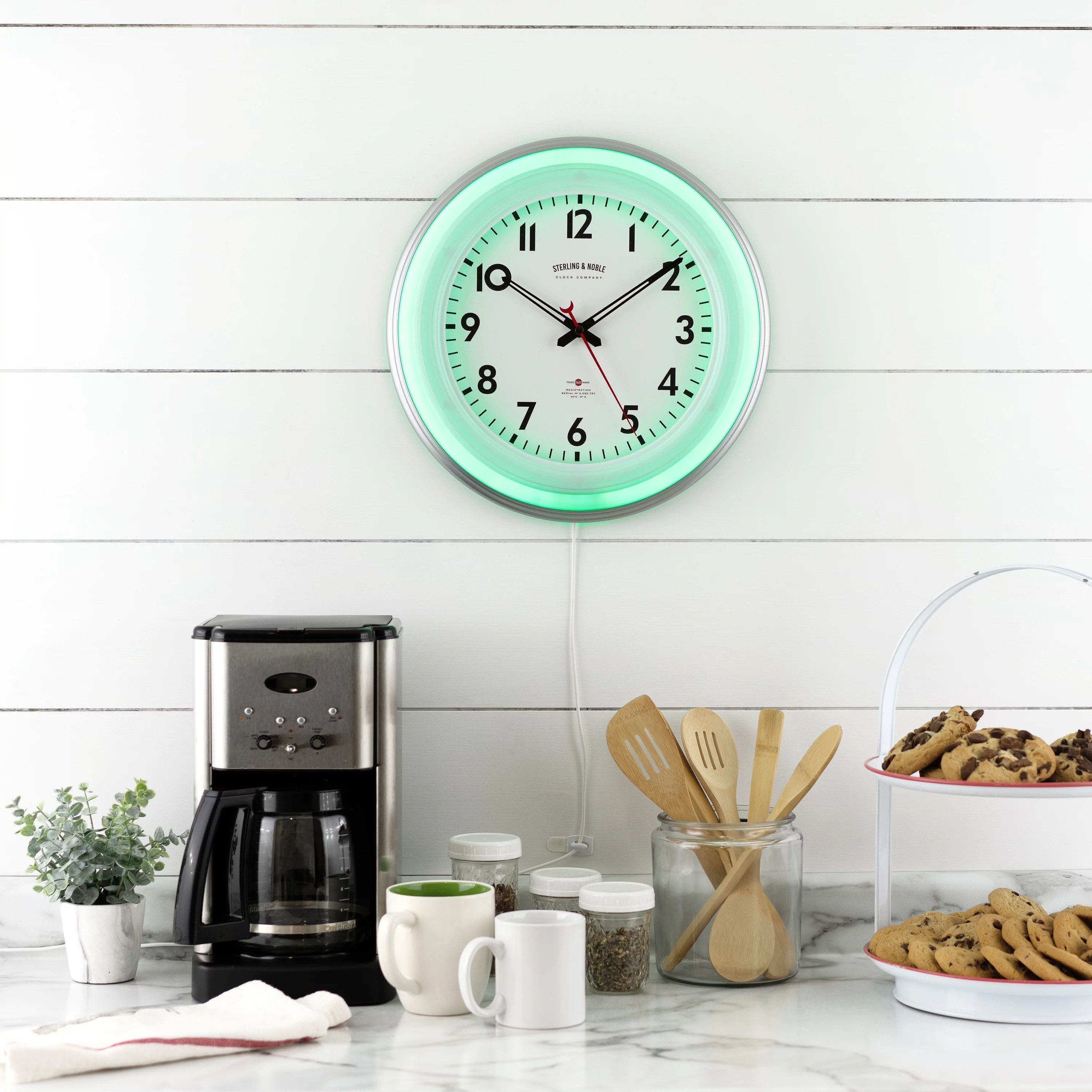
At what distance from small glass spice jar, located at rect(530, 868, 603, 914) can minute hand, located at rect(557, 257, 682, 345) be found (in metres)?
0.60

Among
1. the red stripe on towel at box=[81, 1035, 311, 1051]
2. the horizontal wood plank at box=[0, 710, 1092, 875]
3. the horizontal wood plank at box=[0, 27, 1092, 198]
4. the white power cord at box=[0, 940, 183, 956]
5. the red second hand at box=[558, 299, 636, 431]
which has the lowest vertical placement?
the white power cord at box=[0, 940, 183, 956]

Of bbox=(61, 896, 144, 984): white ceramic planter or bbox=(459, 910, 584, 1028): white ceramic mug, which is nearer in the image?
bbox=(459, 910, 584, 1028): white ceramic mug

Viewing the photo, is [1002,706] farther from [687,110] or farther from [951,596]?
[687,110]

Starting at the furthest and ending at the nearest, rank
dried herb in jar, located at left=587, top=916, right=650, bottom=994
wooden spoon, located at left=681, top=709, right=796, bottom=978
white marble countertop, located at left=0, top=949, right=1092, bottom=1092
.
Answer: wooden spoon, located at left=681, top=709, right=796, bottom=978, dried herb in jar, located at left=587, top=916, right=650, bottom=994, white marble countertop, located at left=0, top=949, right=1092, bottom=1092

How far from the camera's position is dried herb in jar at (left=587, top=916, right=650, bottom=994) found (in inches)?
41.5

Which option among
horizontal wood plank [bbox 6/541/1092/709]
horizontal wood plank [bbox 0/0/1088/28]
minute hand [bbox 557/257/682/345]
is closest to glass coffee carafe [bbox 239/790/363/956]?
horizontal wood plank [bbox 6/541/1092/709]

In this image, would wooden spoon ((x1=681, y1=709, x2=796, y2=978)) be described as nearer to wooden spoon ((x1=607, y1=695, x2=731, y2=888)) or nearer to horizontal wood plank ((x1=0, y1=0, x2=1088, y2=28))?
wooden spoon ((x1=607, y1=695, x2=731, y2=888))

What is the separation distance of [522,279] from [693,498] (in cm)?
32

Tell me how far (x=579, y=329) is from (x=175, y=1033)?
0.82 meters

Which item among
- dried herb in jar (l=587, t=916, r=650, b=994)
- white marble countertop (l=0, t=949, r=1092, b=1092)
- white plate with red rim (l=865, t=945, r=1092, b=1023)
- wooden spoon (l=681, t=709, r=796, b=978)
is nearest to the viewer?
white marble countertop (l=0, t=949, r=1092, b=1092)

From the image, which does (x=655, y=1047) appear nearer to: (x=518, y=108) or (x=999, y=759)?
(x=999, y=759)

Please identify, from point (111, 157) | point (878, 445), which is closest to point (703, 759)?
point (878, 445)

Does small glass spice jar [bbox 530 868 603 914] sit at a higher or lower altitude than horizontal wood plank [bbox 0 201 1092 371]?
lower

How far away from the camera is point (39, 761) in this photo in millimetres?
1227
